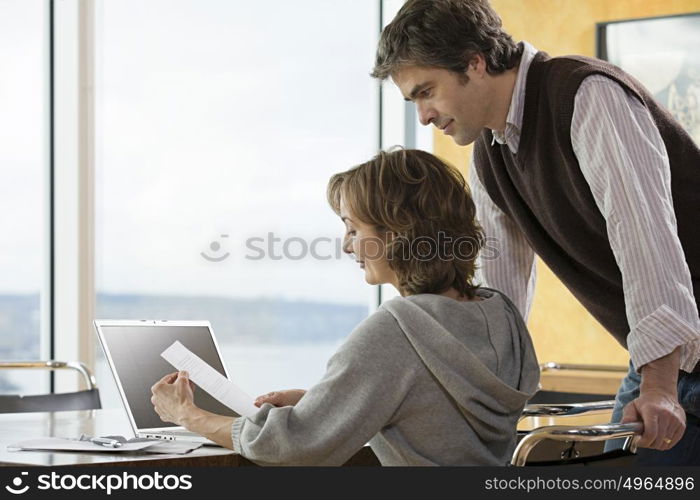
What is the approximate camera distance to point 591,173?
1.75 metres

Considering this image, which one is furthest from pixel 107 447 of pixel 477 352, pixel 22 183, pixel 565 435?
pixel 22 183

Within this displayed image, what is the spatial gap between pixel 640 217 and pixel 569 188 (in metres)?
0.24

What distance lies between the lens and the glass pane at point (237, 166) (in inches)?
145

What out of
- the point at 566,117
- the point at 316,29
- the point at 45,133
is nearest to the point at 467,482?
the point at 566,117

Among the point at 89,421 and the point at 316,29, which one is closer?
the point at 89,421

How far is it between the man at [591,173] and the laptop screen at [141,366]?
25.0 inches

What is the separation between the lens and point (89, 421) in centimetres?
219

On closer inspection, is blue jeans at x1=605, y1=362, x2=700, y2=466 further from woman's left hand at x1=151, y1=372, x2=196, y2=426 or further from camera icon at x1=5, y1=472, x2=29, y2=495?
camera icon at x1=5, y1=472, x2=29, y2=495

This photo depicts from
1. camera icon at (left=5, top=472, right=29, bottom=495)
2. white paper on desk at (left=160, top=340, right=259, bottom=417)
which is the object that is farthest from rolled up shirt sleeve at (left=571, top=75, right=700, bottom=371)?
camera icon at (left=5, top=472, right=29, bottom=495)

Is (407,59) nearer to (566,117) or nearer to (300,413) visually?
(566,117)

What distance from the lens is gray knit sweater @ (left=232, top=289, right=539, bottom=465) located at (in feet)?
4.98

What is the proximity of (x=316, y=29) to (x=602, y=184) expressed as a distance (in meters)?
2.95

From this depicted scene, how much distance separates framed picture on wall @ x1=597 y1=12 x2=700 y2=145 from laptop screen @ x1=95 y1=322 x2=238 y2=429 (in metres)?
2.67

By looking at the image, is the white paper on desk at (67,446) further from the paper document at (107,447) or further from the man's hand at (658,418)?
the man's hand at (658,418)
